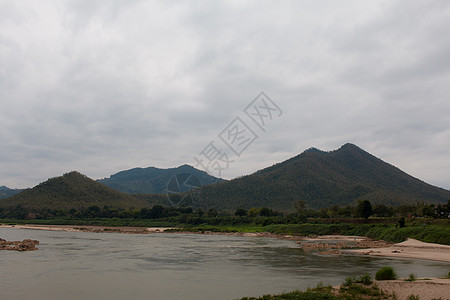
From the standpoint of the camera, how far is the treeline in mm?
72938

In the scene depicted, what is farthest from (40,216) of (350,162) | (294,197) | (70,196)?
(350,162)

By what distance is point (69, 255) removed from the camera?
1517 inches

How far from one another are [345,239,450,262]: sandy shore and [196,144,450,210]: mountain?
7489cm

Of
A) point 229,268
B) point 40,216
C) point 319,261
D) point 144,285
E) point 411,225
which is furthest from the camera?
point 40,216

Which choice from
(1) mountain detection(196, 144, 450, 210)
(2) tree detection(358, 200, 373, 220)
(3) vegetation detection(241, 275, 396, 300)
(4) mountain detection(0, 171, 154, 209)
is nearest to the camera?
(3) vegetation detection(241, 275, 396, 300)

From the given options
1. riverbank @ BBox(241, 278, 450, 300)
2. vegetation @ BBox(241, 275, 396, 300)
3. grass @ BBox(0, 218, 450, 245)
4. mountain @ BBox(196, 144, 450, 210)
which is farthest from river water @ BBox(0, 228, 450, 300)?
mountain @ BBox(196, 144, 450, 210)

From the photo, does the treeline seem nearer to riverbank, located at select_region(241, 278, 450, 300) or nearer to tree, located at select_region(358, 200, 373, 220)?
tree, located at select_region(358, 200, 373, 220)

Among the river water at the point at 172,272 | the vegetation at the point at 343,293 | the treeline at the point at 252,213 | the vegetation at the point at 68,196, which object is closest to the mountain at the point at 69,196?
the vegetation at the point at 68,196

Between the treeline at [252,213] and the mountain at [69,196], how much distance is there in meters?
8.48

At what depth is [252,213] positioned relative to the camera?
10469cm

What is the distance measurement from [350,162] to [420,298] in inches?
7018

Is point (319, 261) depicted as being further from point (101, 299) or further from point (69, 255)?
point (69, 255)

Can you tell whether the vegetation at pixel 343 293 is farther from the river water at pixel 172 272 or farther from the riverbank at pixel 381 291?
the river water at pixel 172 272

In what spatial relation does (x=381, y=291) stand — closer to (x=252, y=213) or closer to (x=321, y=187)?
(x=252, y=213)
